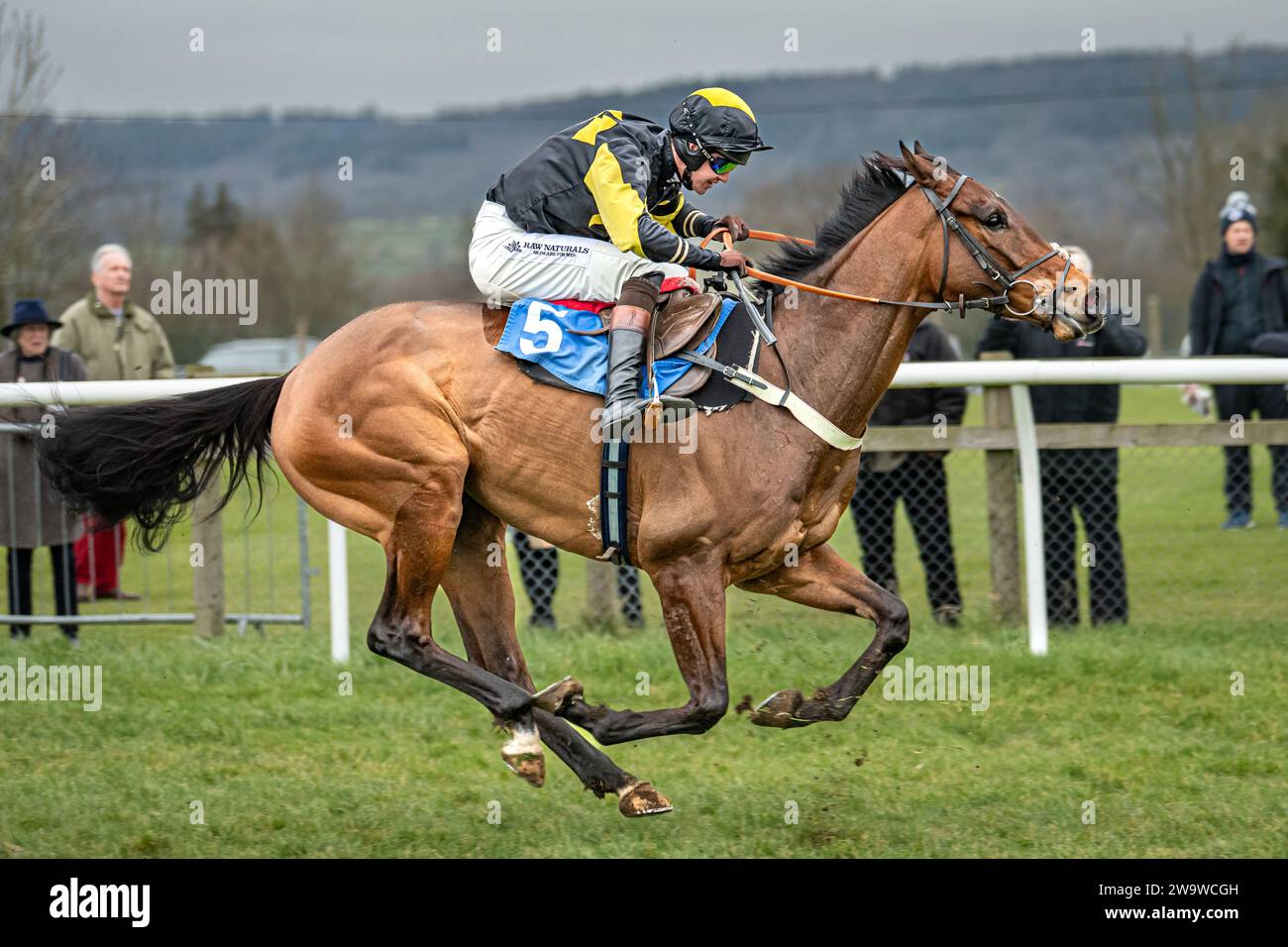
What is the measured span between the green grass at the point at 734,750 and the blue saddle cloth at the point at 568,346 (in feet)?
4.83

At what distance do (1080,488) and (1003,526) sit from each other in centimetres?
41

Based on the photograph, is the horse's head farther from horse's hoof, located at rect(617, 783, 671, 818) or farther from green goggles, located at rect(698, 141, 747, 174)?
horse's hoof, located at rect(617, 783, 671, 818)

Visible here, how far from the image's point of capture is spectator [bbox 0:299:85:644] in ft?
22.9

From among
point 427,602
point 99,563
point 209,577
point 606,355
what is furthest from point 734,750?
point 99,563

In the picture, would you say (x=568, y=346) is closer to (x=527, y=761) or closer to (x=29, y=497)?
(x=527, y=761)

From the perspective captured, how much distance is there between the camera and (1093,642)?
22.0 feet

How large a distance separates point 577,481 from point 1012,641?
2.92 m

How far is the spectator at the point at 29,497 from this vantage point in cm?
699

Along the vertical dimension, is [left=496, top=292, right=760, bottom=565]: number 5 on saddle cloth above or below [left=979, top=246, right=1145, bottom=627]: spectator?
above

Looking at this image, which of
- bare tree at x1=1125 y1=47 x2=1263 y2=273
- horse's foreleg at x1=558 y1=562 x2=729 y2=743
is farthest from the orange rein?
bare tree at x1=1125 y1=47 x2=1263 y2=273

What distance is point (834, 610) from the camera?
15.3 ft

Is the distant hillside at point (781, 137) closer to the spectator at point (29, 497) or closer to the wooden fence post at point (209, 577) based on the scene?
the spectator at point (29, 497)

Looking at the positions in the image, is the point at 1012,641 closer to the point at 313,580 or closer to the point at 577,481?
the point at 577,481

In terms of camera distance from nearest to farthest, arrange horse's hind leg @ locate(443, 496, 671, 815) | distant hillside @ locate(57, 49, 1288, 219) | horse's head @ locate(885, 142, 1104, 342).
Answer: horse's head @ locate(885, 142, 1104, 342) < horse's hind leg @ locate(443, 496, 671, 815) < distant hillside @ locate(57, 49, 1288, 219)
